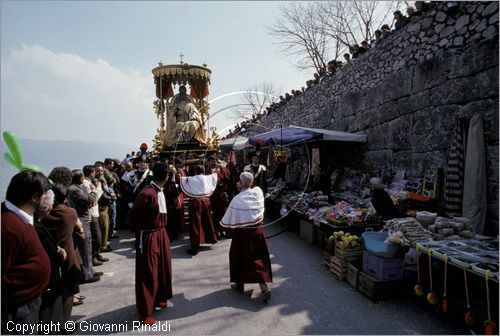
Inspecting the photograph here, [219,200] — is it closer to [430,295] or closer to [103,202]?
[103,202]

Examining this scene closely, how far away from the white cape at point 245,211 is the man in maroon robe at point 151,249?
3.04 feet

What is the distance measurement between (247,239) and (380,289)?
6.18 ft

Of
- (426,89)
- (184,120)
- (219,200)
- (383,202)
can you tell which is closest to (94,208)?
(219,200)

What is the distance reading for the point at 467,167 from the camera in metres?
5.34

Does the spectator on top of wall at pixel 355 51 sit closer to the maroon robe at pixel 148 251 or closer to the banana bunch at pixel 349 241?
the banana bunch at pixel 349 241

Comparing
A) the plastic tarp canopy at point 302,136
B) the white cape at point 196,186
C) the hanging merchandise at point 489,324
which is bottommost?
the hanging merchandise at point 489,324

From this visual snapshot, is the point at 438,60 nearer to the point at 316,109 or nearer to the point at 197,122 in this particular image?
the point at 316,109

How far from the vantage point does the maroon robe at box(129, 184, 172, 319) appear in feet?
12.3

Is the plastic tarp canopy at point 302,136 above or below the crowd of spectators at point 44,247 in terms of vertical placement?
above

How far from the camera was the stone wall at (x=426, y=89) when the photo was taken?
5176mm

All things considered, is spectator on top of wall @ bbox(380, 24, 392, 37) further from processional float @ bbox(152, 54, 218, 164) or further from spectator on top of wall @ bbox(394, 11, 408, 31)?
processional float @ bbox(152, 54, 218, 164)

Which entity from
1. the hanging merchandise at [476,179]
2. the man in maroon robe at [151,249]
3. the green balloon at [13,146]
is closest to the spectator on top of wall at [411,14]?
the hanging merchandise at [476,179]

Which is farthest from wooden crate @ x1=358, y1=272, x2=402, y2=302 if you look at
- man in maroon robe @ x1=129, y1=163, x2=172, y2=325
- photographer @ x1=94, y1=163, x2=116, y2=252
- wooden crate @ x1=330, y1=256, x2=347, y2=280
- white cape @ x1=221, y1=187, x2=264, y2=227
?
photographer @ x1=94, y1=163, x2=116, y2=252

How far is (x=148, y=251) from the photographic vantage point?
384 centimetres
